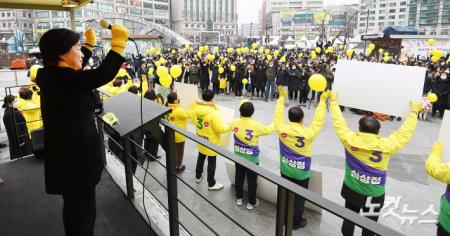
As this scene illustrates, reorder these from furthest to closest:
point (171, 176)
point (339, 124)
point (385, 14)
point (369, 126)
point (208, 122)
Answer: point (385, 14) → point (208, 122) → point (339, 124) → point (369, 126) → point (171, 176)

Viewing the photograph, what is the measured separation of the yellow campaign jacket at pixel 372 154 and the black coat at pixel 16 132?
4773mm

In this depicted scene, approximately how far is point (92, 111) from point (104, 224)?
133cm

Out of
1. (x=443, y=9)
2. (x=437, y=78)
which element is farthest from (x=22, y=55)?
(x=443, y=9)

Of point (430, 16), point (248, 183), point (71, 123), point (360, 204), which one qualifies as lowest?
point (248, 183)

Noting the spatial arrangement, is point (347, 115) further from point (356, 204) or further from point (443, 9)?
point (443, 9)

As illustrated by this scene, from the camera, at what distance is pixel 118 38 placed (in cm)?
164

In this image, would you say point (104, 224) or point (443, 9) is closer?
point (104, 224)

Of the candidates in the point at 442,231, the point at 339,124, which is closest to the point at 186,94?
the point at 339,124

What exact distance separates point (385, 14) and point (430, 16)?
1987 cm

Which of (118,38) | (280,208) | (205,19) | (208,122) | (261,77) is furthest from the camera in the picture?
(205,19)

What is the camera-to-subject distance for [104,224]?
271 centimetres

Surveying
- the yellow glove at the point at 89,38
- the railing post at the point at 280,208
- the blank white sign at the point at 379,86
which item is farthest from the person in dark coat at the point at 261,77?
the railing post at the point at 280,208

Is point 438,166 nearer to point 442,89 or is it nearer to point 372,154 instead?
point 372,154

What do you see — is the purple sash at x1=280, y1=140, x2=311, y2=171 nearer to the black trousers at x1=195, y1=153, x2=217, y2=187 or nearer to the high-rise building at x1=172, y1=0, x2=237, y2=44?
the black trousers at x1=195, y1=153, x2=217, y2=187
